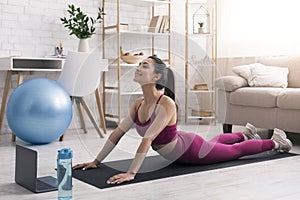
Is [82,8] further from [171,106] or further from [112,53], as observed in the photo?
[171,106]

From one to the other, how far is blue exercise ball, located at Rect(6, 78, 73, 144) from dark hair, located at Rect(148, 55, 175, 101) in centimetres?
121

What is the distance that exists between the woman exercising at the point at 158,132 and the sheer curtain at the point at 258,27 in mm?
2281

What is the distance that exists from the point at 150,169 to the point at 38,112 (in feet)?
3.82

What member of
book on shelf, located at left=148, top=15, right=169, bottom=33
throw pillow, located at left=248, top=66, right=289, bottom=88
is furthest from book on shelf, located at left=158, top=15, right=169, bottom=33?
throw pillow, located at left=248, top=66, right=289, bottom=88

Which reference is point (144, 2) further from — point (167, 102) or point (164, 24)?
point (167, 102)

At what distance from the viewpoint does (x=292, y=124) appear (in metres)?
3.62

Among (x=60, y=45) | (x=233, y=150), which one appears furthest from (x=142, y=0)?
(x=233, y=150)

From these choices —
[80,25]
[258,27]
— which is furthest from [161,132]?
[258,27]

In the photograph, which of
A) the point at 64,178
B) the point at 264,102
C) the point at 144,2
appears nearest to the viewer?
the point at 64,178

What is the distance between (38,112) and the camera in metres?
3.43

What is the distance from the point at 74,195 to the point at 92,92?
1.84 meters

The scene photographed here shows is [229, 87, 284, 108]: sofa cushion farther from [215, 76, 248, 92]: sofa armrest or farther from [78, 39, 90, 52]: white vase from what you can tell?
[78, 39, 90, 52]: white vase

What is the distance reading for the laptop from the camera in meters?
2.19

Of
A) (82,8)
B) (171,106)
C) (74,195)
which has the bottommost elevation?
(74,195)
